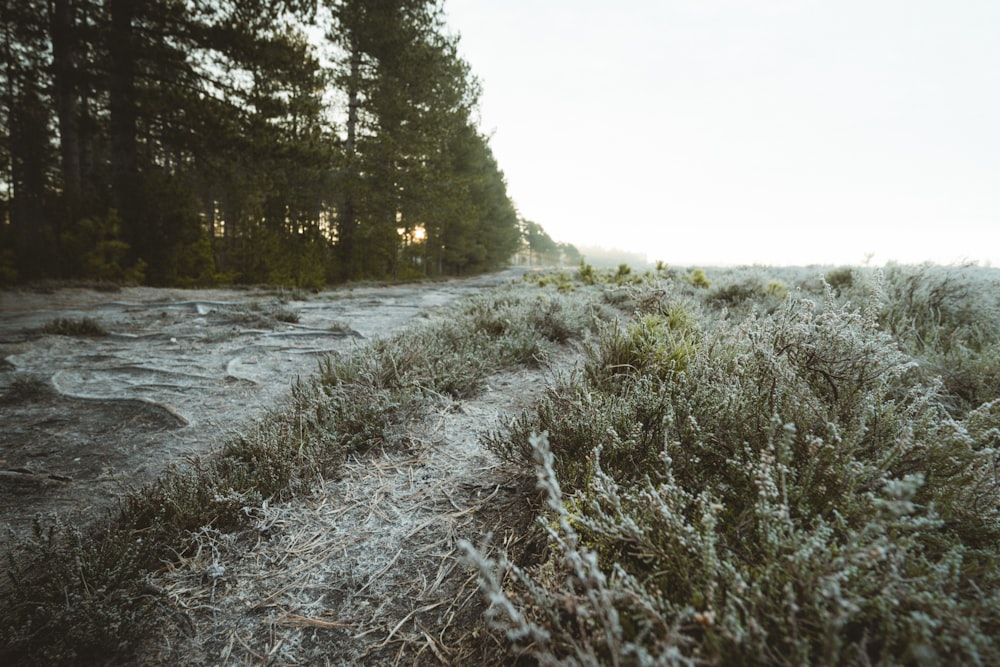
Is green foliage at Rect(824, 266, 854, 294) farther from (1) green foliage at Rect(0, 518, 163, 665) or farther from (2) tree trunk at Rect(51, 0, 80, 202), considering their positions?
(2) tree trunk at Rect(51, 0, 80, 202)

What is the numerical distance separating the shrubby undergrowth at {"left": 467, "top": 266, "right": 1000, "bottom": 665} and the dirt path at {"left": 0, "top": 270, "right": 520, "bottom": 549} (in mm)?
2085

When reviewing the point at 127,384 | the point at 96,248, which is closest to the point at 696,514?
the point at 127,384

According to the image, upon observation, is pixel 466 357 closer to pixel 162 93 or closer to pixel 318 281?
pixel 162 93

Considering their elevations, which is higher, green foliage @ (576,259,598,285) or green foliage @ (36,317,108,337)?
green foliage @ (576,259,598,285)

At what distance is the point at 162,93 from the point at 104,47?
1.14 metres

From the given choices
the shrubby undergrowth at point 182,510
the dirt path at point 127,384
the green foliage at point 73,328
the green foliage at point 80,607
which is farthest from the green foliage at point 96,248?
the green foliage at point 80,607

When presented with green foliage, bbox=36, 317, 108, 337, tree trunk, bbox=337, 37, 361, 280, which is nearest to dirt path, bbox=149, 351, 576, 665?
green foliage, bbox=36, 317, 108, 337

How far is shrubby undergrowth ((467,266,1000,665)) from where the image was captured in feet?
2.43

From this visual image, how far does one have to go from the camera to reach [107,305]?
631cm

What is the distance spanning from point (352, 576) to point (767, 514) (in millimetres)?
1377

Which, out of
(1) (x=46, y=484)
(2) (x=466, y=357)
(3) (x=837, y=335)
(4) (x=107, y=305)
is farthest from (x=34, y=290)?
(3) (x=837, y=335)

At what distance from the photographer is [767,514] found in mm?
905

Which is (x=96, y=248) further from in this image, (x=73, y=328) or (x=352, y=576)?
(x=352, y=576)

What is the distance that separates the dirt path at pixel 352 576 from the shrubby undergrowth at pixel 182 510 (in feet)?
0.32
